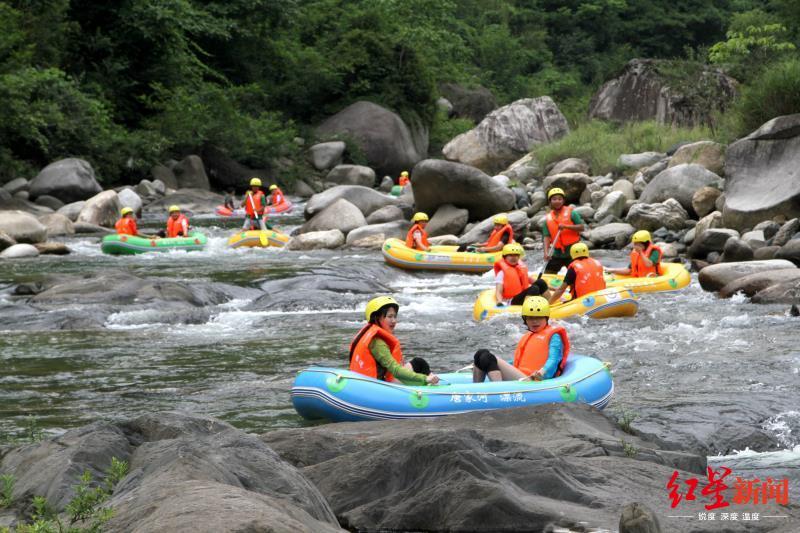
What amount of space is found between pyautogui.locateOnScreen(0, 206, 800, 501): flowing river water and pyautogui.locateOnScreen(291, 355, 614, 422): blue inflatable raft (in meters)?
0.34

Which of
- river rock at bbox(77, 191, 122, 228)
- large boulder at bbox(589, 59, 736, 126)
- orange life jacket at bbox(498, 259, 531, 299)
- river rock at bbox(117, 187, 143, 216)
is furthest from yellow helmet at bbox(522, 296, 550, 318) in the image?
large boulder at bbox(589, 59, 736, 126)

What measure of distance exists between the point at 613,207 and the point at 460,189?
9.78ft

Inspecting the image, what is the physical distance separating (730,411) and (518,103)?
84.3 ft

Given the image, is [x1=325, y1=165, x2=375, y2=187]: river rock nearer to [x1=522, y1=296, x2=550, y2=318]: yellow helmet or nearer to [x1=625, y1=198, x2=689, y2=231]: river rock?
[x1=625, y1=198, x2=689, y2=231]: river rock

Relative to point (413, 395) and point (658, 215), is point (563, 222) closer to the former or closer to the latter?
point (658, 215)

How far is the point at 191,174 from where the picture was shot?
29.7 meters

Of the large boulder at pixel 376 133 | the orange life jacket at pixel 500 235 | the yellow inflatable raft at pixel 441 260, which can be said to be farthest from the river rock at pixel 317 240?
the large boulder at pixel 376 133

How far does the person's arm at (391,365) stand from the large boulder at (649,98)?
20708 mm

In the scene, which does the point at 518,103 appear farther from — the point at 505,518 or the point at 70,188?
the point at 505,518

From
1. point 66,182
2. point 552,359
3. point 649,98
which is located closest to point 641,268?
point 552,359

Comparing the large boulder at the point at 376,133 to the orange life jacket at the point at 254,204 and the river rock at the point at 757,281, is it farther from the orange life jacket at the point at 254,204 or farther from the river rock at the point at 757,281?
the river rock at the point at 757,281

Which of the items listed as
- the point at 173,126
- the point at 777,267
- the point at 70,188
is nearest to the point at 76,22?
the point at 173,126

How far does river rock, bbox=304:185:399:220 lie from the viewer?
22.8m

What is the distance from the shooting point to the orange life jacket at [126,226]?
19266mm
